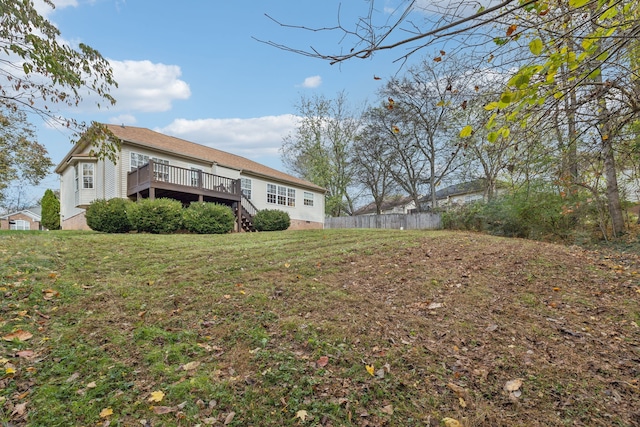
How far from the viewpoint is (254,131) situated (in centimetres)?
2023

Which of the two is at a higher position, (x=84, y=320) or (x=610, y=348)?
(x=84, y=320)

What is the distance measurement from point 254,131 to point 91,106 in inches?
594

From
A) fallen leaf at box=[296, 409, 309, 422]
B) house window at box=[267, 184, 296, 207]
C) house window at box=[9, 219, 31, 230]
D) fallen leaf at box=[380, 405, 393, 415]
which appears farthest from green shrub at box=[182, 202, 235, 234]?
house window at box=[9, 219, 31, 230]

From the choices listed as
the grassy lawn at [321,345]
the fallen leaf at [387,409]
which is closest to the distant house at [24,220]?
the grassy lawn at [321,345]

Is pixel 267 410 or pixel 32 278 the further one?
pixel 32 278

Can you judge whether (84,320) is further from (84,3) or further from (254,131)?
(254,131)

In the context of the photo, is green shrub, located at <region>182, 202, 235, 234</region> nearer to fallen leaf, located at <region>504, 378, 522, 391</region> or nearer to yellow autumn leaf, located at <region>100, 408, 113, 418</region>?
yellow autumn leaf, located at <region>100, 408, 113, 418</region>

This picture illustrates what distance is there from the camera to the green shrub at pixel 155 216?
11180mm

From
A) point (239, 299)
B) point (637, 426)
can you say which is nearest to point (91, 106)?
point (239, 299)

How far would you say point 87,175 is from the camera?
14.3 m

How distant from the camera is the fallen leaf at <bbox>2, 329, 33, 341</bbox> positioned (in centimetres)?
297

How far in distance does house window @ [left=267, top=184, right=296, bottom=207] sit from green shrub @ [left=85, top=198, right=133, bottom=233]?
10.2 m

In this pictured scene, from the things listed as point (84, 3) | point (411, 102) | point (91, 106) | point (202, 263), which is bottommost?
point (202, 263)

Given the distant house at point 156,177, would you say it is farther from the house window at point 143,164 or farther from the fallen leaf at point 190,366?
the fallen leaf at point 190,366
